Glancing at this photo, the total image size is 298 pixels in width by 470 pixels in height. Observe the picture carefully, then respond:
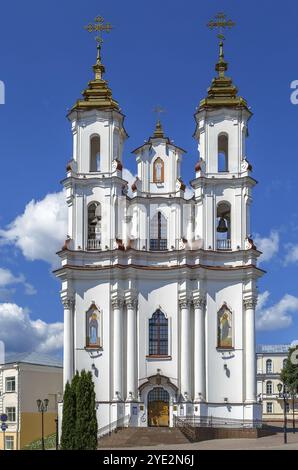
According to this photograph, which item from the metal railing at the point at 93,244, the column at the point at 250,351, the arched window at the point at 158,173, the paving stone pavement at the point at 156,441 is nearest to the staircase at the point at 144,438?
the paving stone pavement at the point at 156,441

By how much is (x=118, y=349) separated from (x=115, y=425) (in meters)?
3.98

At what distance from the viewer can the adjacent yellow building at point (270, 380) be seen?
82188 mm

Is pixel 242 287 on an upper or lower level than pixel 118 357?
upper

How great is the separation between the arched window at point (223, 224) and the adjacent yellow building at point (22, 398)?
14581 millimetres

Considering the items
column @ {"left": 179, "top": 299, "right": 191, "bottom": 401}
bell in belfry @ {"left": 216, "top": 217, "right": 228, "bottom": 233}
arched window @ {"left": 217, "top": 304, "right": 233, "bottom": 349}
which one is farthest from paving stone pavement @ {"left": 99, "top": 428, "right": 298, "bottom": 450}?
bell in belfry @ {"left": 216, "top": 217, "right": 228, "bottom": 233}

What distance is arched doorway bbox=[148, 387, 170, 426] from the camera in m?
44.9

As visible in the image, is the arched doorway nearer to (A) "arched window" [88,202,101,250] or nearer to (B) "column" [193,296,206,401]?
(B) "column" [193,296,206,401]

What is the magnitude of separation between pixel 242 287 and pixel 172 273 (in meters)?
3.91

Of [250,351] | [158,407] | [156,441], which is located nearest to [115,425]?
[158,407]
